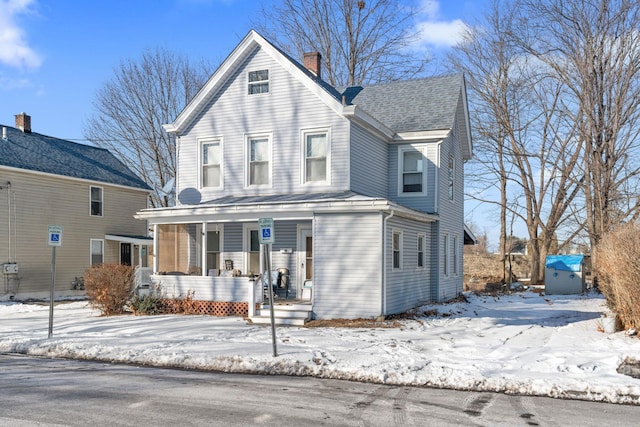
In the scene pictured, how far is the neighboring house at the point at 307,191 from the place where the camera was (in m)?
15.6

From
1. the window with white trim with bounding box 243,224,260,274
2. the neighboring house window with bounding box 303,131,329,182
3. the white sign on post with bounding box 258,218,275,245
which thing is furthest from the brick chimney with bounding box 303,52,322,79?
the white sign on post with bounding box 258,218,275,245

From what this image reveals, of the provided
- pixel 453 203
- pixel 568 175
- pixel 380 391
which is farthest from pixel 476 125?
pixel 380 391

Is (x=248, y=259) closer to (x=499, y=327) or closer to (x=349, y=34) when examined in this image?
(x=499, y=327)

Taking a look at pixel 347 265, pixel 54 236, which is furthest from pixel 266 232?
pixel 54 236

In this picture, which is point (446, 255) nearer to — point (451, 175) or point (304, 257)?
point (451, 175)

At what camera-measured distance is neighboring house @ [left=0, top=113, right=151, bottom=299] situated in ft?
78.7

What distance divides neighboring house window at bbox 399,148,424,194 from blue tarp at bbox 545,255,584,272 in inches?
446

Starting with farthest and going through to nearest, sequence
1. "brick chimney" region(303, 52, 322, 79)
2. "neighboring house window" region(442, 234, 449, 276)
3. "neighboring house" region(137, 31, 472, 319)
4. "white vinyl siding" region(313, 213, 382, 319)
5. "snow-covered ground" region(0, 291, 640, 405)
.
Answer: "brick chimney" region(303, 52, 322, 79) → "neighboring house window" region(442, 234, 449, 276) → "neighboring house" region(137, 31, 472, 319) → "white vinyl siding" region(313, 213, 382, 319) → "snow-covered ground" region(0, 291, 640, 405)

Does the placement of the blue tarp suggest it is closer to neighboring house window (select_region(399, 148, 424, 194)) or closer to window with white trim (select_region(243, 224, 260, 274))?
neighboring house window (select_region(399, 148, 424, 194))

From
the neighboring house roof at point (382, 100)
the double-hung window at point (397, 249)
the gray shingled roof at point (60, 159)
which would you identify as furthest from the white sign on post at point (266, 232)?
the gray shingled roof at point (60, 159)

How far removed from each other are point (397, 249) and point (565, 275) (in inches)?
552

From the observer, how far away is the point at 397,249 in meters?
16.9

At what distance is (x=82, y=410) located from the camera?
732cm

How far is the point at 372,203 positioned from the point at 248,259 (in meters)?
5.38
